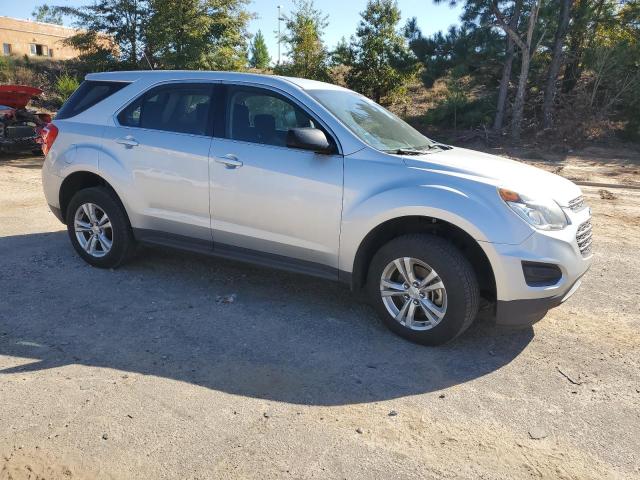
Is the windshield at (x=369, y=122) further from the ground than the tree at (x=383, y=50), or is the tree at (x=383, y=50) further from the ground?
the tree at (x=383, y=50)

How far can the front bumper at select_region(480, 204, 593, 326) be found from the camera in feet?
11.7

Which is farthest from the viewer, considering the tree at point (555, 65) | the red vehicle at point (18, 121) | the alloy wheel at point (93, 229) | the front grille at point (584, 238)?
the tree at point (555, 65)

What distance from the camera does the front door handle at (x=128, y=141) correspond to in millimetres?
4910

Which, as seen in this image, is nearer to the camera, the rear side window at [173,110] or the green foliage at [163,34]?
the rear side window at [173,110]

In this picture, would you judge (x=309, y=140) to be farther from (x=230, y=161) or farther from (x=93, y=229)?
(x=93, y=229)

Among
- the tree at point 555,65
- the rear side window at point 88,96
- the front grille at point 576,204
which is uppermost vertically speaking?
the tree at point 555,65

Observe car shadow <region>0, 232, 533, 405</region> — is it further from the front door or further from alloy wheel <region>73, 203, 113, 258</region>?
the front door

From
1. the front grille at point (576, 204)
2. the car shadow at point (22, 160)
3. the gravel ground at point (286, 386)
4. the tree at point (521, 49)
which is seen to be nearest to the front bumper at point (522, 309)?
the gravel ground at point (286, 386)

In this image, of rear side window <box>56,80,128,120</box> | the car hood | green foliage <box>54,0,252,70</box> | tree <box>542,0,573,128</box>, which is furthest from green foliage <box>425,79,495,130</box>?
rear side window <box>56,80,128,120</box>

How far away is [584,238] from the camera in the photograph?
12.9 feet

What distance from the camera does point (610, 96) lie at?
17016 millimetres

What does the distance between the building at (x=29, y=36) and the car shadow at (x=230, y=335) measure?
50.5m

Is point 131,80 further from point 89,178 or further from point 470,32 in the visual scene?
point 470,32

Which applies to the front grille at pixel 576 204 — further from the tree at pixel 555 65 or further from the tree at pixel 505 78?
the tree at pixel 555 65
